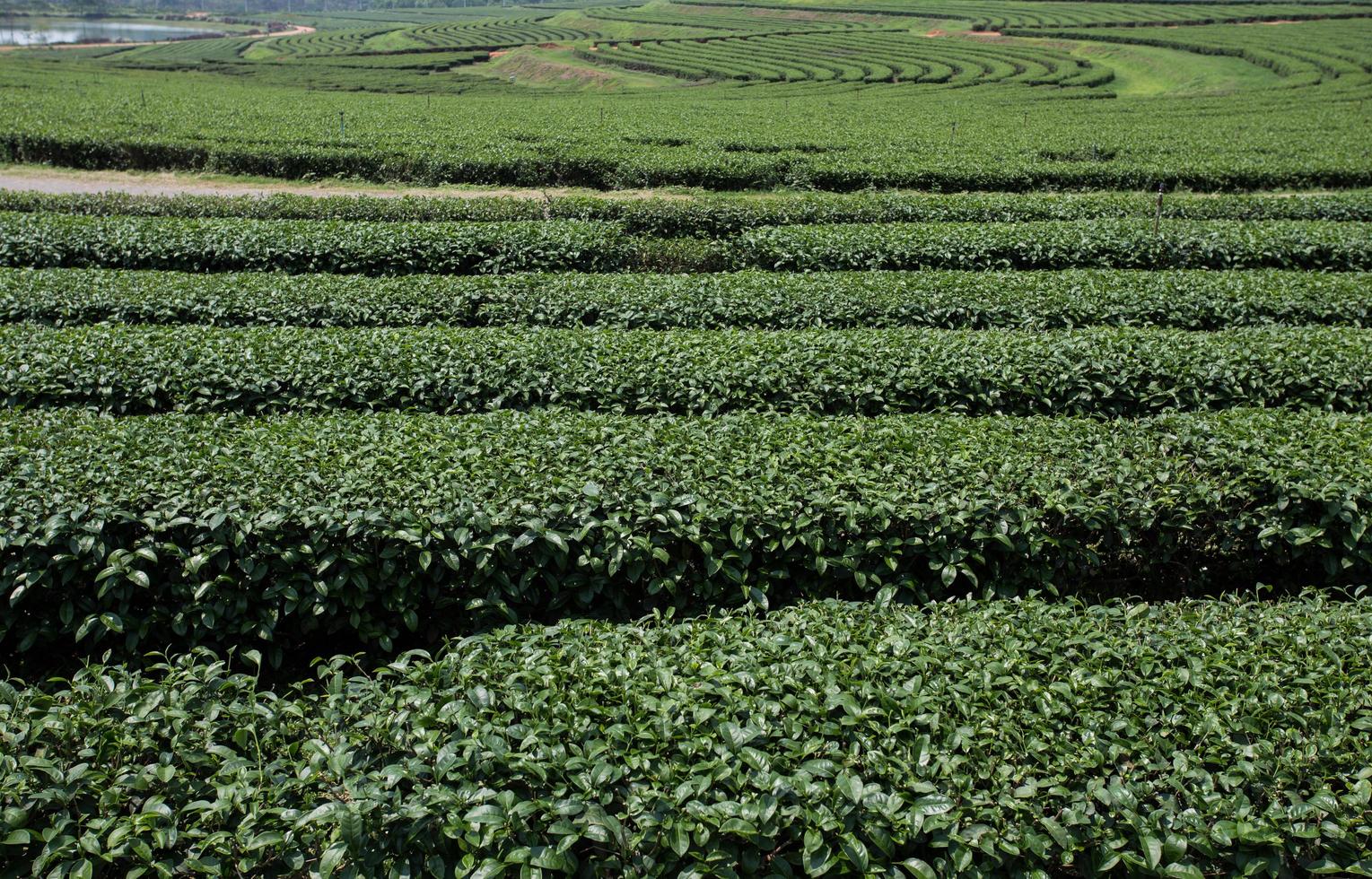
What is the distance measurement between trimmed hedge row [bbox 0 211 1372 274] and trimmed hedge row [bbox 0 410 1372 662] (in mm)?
8315

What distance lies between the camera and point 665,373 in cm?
865

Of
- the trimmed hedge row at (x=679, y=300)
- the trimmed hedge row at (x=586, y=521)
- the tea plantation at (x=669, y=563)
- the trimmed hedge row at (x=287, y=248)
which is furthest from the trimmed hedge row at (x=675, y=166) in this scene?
the trimmed hedge row at (x=586, y=521)

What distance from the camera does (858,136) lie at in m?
29.2

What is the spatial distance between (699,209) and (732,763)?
15986 millimetres

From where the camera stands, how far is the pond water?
110 m

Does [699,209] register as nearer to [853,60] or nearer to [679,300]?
[679,300]

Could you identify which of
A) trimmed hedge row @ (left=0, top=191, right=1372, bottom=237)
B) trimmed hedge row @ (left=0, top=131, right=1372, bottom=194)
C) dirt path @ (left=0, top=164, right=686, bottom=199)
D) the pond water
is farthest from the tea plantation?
the pond water

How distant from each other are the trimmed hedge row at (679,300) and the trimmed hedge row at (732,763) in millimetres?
7149

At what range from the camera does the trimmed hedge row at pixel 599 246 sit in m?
14.6

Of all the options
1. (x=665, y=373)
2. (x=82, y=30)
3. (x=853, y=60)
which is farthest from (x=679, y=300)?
(x=82, y=30)

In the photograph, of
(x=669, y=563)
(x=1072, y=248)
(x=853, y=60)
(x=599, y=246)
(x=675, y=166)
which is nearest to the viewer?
(x=669, y=563)

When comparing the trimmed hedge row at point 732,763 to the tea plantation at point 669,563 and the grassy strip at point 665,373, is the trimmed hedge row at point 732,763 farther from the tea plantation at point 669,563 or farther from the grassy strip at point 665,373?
the grassy strip at point 665,373

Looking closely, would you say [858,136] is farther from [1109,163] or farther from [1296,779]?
[1296,779]

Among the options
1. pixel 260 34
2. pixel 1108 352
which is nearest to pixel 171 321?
pixel 1108 352
